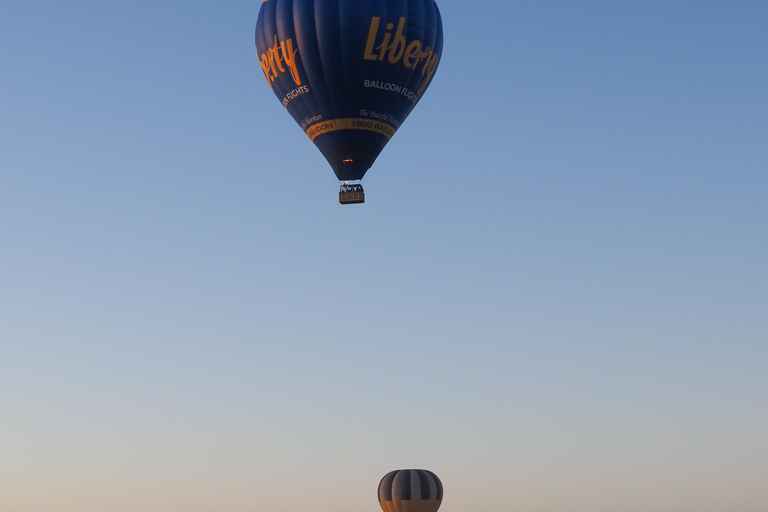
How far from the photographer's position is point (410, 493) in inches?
3607

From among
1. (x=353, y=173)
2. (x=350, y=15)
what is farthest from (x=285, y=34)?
(x=353, y=173)

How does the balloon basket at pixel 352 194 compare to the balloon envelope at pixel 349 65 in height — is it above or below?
below

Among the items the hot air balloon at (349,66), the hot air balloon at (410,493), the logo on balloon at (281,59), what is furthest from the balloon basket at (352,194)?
the hot air balloon at (410,493)

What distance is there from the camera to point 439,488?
93250 mm

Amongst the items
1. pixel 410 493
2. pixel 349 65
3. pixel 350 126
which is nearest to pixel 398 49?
pixel 349 65

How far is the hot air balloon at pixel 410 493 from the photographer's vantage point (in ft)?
300

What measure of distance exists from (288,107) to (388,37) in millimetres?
6468

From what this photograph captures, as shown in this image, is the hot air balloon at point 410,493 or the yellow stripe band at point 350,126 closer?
the yellow stripe band at point 350,126

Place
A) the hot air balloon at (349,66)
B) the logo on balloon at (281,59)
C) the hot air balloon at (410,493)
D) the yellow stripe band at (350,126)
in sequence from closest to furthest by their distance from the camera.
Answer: the hot air balloon at (349,66) < the logo on balloon at (281,59) < the yellow stripe band at (350,126) < the hot air balloon at (410,493)

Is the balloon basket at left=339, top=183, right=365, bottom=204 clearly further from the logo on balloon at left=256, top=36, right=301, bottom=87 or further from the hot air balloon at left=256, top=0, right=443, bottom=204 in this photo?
the logo on balloon at left=256, top=36, right=301, bottom=87

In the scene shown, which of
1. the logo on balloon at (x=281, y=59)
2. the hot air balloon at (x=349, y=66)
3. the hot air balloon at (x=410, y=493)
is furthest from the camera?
the hot air balloon at (x=410, y=493)

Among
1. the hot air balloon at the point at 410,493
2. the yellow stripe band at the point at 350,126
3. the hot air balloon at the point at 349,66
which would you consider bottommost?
the hot air balloon at the point at 410,493

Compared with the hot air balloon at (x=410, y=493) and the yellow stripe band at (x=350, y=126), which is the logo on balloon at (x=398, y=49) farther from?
the hot air balloon at (x=410, y=493)

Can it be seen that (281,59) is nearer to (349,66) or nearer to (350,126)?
(349,66)
